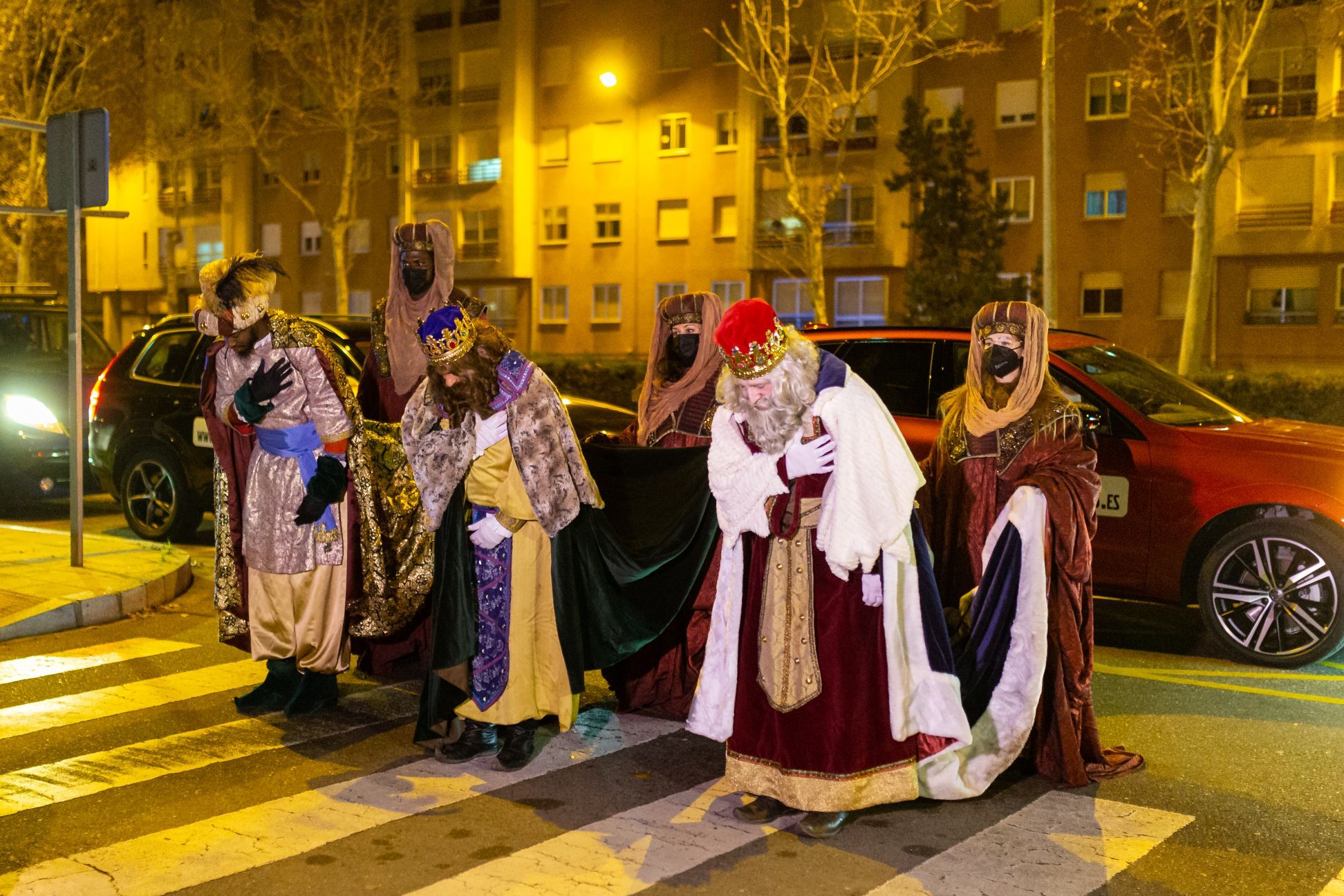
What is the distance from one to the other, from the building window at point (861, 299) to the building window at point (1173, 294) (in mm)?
7999

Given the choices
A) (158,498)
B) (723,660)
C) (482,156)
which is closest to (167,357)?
(158,498)

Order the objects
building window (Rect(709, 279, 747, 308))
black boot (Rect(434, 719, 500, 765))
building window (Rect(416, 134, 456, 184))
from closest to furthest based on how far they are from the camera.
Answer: black boot (Rect(434, 719, 500, 765)), building window (Rect(709, 279, 747, 308)), building window (Rect(416, 134, 456, 184))

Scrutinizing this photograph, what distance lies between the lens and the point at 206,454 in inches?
469

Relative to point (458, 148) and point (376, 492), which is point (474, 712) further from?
point (458, 148)

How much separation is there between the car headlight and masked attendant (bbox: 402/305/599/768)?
9.58 metres

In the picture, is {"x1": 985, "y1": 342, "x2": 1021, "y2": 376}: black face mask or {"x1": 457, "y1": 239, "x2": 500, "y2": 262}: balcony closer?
{"x1": 985, "y1": 342, "x2": 1021, "y2": 376}: black face mask

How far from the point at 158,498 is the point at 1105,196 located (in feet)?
108

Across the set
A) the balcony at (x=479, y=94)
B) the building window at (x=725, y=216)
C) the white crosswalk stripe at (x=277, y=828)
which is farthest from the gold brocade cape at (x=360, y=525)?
the balcony at (x=479, y=94)

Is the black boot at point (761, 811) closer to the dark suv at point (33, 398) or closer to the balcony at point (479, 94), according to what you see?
the dark suv at point (33, 398)

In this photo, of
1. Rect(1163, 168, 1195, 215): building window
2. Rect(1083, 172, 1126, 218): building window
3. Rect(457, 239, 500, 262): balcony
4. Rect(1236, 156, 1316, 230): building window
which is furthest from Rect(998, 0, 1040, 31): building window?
Rect(457, 239, 500, 262): balcony

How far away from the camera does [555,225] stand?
4953cm

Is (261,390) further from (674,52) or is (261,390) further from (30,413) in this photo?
(674,52)

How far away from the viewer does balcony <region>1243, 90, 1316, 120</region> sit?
122ft

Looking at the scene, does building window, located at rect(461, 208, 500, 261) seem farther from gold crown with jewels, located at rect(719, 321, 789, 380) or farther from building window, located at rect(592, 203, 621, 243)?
gold crown with jewels, located at rect(719, 321, 789, 380)
